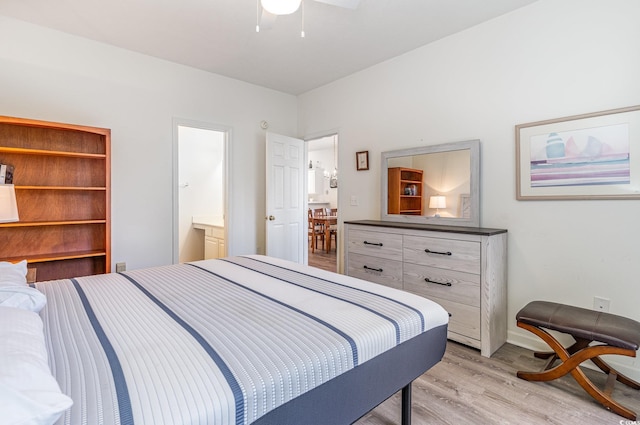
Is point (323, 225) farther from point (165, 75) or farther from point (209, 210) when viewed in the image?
point (165, 75)

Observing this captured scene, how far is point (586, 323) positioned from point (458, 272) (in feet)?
2.65

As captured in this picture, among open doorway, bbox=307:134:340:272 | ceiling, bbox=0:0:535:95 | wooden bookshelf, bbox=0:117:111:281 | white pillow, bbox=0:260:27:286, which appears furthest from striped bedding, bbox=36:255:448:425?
open doorway, bbox=307:134:340:272

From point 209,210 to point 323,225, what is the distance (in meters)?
2.55

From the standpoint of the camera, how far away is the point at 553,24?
2342 mm

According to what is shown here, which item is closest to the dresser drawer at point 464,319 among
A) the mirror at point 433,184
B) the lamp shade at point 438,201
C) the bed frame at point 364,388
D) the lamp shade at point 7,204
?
the mirror at point 433,184

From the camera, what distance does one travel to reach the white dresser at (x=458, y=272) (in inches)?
91.3

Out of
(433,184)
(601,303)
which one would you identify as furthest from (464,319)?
(433,184)

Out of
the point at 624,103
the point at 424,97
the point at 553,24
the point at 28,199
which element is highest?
the point at 553,24

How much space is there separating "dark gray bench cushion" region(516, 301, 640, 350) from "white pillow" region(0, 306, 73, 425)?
226 centimetres

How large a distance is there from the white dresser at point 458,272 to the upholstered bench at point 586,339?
0.34 meters

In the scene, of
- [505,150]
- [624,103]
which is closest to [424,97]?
[505,150]

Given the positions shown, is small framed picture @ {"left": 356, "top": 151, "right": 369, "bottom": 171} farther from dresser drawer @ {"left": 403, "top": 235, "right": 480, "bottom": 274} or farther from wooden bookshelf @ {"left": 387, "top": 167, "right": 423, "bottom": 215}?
dresser drawer @ {"left": 403, "top": 235, "right": 480, "bottom": 274}

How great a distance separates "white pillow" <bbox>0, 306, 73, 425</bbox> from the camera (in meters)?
0.56

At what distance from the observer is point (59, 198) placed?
114 inches
